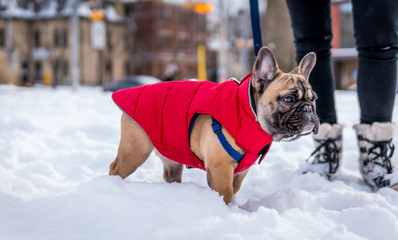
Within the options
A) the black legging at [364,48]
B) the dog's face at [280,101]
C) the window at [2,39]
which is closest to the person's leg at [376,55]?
the black legging at [364,48]

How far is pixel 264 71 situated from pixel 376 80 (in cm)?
90

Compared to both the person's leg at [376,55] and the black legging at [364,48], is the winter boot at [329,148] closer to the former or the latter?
the black legging at [364,48]

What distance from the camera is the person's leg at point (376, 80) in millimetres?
2203

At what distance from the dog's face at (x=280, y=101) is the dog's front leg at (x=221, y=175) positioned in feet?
0.81

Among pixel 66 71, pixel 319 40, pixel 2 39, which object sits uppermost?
pixel 2 39

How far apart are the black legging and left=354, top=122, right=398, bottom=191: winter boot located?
0.07 metres

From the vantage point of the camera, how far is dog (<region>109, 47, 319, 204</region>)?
5.78 feet

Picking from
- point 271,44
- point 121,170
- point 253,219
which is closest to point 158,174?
point 121,170

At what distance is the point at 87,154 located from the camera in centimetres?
275

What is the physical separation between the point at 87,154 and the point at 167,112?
1.04 m

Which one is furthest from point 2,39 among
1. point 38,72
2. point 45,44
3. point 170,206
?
point 170,206

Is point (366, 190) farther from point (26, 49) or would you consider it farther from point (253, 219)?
point (26, 49)

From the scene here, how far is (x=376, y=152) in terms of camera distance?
7.57ft

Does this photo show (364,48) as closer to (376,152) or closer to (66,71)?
(376,152)
